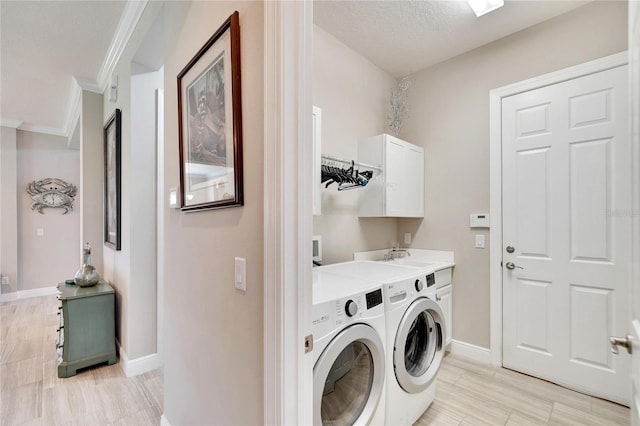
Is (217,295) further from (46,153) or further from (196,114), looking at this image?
(46,153)

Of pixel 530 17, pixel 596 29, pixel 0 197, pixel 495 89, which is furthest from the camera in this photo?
pixel 0 197

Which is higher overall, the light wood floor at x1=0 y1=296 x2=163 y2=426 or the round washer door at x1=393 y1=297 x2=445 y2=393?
the round washer door at x1=393 y1=297 x2=445 y2=393

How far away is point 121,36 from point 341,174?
6.35ft

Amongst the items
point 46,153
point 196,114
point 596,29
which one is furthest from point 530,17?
point 46,153

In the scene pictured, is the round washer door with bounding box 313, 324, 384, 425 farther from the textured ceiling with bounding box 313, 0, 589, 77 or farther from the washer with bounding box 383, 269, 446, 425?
the textured ceiling with bounding box 313, 0, 589, 77

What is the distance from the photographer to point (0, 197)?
4.15 m

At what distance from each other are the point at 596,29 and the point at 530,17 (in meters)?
0.43

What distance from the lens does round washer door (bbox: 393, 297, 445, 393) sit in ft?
5.04

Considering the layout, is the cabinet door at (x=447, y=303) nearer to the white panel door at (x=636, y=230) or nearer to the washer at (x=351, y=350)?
the washer at (x=351, y=350)

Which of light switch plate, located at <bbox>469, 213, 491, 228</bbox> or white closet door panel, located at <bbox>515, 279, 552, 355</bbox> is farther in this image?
light switch plate, located at <bbox>469, 213, 491, 228</bbox>

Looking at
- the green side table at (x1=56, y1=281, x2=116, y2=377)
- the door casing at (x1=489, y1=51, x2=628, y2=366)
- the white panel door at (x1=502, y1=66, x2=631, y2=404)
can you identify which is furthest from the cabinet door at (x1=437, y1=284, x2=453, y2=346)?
the green side table at (x1=56, y1=281, x2=116, y2=377)

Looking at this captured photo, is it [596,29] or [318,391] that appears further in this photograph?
[596,29]

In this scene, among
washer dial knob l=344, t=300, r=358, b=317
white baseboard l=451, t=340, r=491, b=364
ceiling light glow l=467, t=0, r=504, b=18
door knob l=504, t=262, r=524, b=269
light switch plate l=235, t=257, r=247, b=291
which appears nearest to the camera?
light switch plate l=235, t=257, r=247, b=291

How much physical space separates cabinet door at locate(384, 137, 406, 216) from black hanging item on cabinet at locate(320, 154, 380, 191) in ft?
0.55
